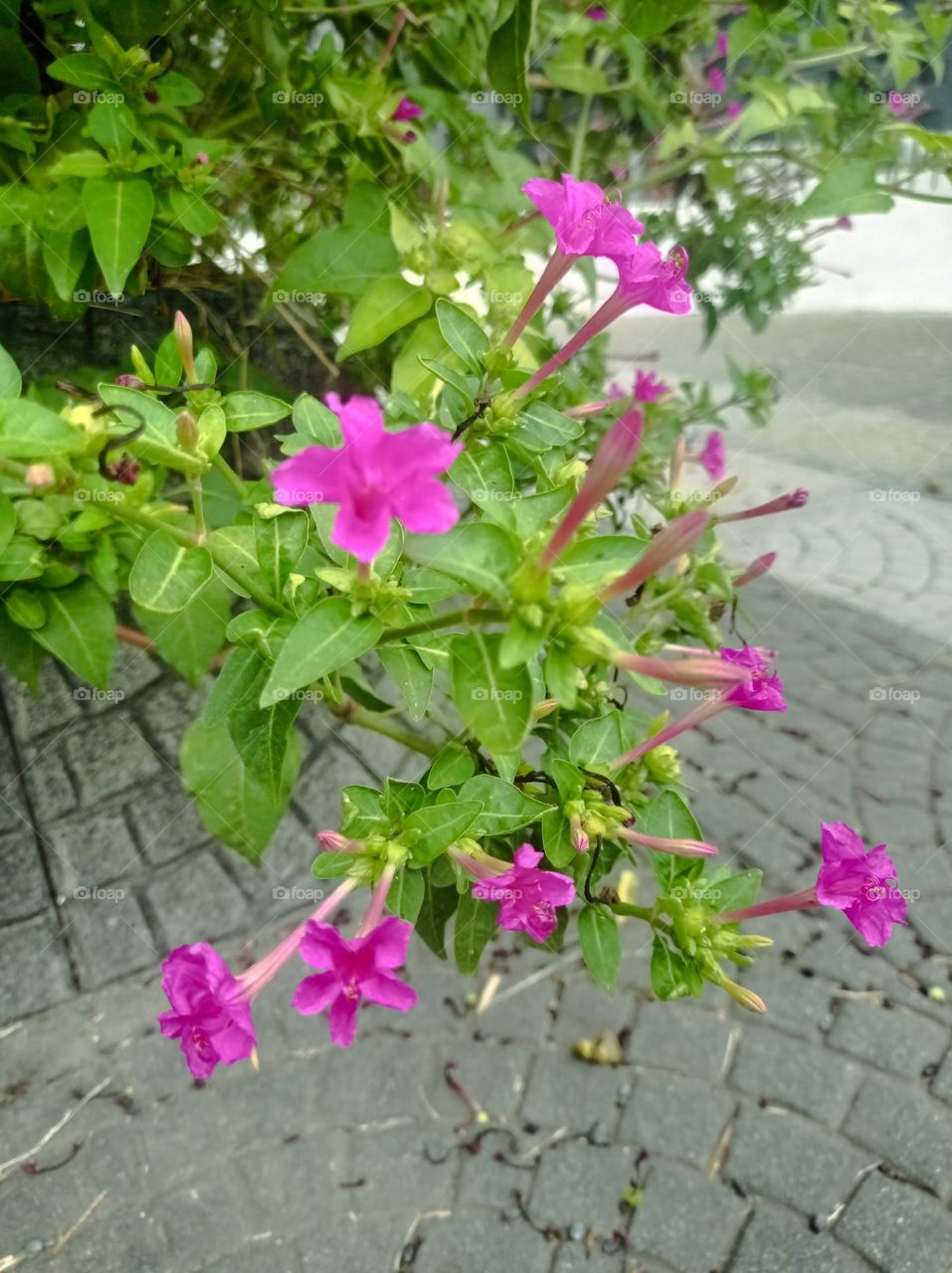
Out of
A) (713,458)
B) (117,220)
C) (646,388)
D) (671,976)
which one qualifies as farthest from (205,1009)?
(713,458)

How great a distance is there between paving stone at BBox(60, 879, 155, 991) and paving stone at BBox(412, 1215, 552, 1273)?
78 cm

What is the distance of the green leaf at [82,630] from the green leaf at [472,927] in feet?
1.94

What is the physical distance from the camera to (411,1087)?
179cm

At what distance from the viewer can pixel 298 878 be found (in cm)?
213

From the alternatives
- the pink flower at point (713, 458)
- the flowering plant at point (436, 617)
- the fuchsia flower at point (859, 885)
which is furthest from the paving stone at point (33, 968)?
the pink flower at point (713, 458)

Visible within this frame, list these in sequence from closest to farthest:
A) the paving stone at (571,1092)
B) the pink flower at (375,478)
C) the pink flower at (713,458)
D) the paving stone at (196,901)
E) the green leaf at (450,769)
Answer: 1. the pink flower at (375,478)
2. the green leaf at (450,769)
3. the paving stone at (571,1092)
4. the paving stone at (196,901)
5. the pink flower at (713,458)

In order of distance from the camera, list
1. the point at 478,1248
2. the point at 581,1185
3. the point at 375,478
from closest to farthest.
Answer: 1. the point at 375,478
2. the point at 478,1248
3. the point at 581,1185

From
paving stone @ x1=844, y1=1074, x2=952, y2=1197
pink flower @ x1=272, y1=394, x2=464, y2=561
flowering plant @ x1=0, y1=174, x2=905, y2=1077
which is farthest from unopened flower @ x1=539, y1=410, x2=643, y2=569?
paving stone @ x1=844, y1=1074, x2=952, y2=1197

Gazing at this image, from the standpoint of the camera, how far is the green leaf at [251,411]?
1.04 m

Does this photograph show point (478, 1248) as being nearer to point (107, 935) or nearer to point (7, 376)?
point (107, 935)

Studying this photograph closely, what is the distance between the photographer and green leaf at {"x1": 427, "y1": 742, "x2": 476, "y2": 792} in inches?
40.9

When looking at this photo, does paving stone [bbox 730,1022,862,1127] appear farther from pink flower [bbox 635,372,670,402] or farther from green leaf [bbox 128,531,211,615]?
green leaf [bbox 128,531,211,615]

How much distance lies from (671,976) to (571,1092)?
798 mm

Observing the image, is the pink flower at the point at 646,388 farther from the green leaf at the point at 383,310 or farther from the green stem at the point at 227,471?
the green stem at the point at 227,471
